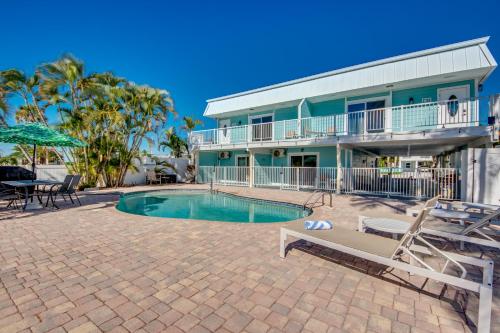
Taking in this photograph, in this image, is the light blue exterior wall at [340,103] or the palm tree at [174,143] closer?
the light blue exterior wall at [340,103]

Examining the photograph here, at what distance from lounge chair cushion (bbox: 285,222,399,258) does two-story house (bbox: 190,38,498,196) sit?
8090mm

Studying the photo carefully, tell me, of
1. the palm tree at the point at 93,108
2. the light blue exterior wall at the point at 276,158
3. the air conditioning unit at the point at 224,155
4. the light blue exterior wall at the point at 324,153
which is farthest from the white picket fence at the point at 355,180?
the palm tree at the point at 93,108

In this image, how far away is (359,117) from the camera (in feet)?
39.3

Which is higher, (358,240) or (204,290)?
(358,240)

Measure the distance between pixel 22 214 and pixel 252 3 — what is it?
55.0ft

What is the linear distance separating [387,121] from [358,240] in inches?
400

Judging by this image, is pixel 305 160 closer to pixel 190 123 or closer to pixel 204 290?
pixel 190 123

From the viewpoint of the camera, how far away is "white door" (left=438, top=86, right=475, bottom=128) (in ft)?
30.0

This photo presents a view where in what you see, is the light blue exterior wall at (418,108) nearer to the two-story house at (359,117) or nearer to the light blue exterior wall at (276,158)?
the two-story house at (359,117)

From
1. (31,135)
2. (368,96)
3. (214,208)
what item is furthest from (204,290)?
(368,96)

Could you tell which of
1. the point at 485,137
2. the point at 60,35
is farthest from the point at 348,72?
the point at 60,35

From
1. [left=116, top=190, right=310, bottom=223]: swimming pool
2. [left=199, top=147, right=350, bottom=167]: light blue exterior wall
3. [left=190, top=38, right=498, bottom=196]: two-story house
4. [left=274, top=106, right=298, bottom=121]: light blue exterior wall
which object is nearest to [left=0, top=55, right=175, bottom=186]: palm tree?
[left=116, top=190, right=310, bottom=223]: swimming pool

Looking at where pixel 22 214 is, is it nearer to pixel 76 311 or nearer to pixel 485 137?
pixel 76 311

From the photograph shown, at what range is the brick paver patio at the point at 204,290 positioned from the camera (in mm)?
2230
